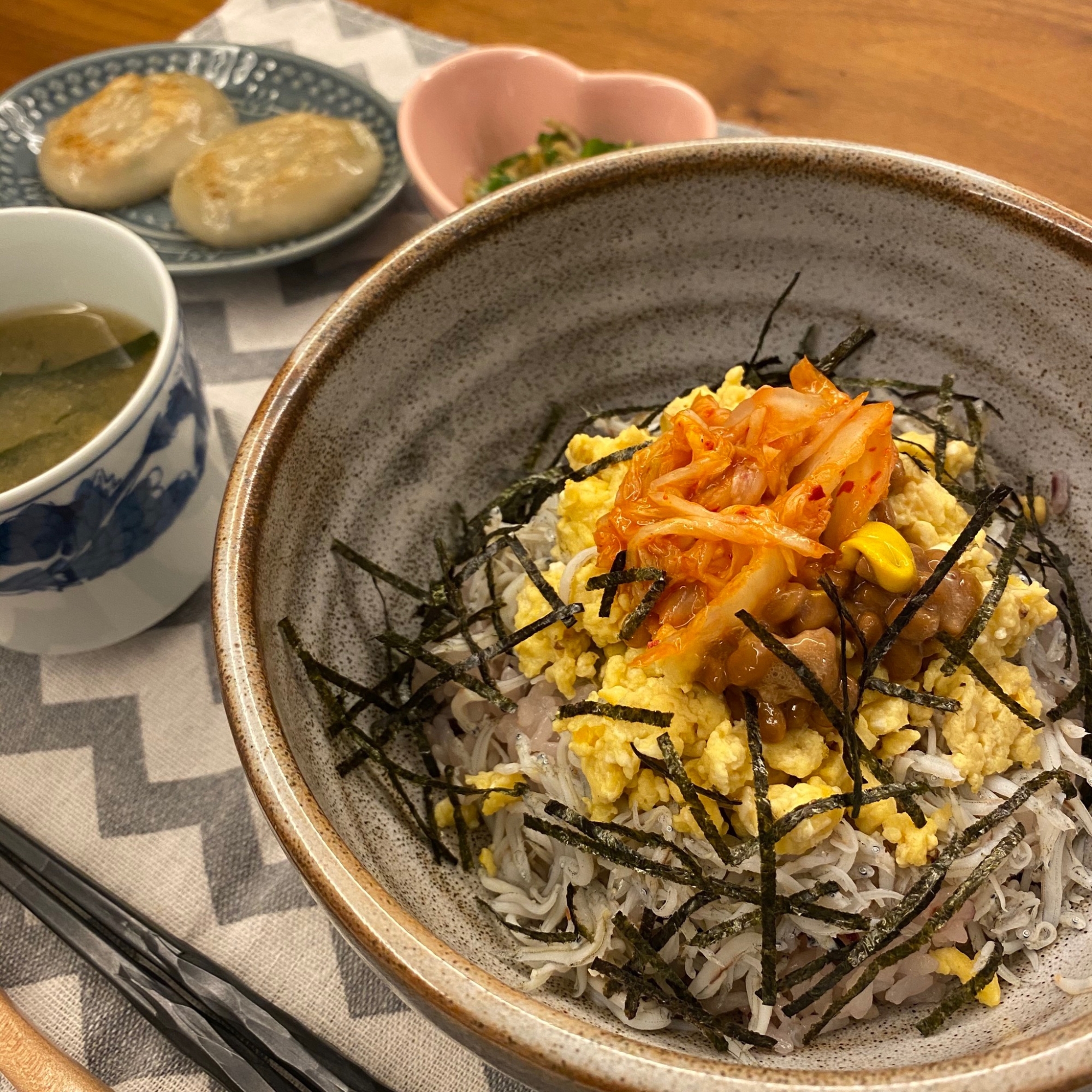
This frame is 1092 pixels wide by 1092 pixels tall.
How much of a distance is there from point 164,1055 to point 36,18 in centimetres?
342

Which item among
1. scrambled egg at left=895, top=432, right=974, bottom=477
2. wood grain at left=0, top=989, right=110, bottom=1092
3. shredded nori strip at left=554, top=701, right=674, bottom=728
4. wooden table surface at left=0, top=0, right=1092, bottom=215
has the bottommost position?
wood grain at left=0, top=989, right=110, bottom=1092

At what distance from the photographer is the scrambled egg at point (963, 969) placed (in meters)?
1.37

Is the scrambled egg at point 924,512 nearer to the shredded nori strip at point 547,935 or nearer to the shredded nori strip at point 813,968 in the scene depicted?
the shredded nori strip at point 813,968

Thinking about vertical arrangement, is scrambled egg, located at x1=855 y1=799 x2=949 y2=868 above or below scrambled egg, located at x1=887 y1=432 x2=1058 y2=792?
below

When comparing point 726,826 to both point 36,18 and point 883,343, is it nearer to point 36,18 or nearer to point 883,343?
point 883,343

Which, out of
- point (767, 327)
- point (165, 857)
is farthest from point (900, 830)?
point (165, 857)

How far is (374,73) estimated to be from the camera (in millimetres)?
3227

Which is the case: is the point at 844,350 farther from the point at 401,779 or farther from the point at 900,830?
the point at 401,779

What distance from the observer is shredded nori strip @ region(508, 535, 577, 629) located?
1.59 m

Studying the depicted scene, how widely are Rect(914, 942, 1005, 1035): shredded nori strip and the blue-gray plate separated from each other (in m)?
2.30

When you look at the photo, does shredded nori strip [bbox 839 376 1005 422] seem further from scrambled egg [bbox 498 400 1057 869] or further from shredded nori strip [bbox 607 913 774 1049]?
shredded nori strip [bbox 607 913 774 1049]

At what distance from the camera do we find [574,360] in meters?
2.02

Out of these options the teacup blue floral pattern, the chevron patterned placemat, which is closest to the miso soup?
the teacup blue floral pattern

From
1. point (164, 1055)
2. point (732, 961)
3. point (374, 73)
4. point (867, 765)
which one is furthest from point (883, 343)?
point (374, 73)
